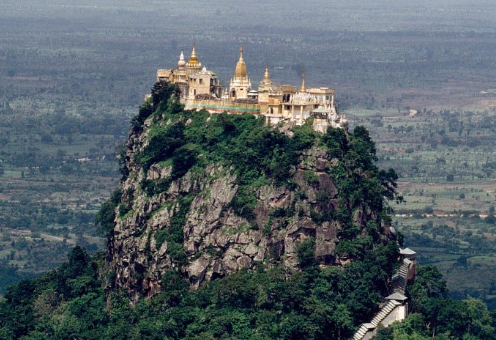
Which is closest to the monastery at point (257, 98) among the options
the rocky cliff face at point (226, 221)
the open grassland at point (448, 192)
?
the rocky cliff face at point (226, 221)

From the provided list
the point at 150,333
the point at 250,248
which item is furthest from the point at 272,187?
the point at 150,333

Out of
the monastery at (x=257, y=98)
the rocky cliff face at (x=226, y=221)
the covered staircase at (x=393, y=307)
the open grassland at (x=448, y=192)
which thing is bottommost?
the open grassland at (x=448, y=192)

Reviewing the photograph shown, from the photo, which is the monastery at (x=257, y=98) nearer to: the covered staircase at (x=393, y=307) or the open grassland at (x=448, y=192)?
the covered staircase at (x=393, y=307)

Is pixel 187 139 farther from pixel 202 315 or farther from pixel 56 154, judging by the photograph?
pixel 56 154

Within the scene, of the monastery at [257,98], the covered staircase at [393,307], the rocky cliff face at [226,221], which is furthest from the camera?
the monastery at [257,98]

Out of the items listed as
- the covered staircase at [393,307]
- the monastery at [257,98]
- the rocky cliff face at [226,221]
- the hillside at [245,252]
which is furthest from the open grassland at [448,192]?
the rocky cliff face at [226,221]

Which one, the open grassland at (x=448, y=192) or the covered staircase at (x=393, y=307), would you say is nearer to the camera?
the covered staircase at (x=393, y=307)

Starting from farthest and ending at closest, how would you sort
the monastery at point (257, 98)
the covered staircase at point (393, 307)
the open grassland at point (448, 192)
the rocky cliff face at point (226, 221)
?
the open grassland at point (448, 192) < the monastery at point (257, 98) < the rocky cliff face at point (226, 221) < the covered staircase at point (393, 307)

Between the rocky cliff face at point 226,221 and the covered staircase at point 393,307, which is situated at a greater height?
the rocky cliff face at point 226,221
